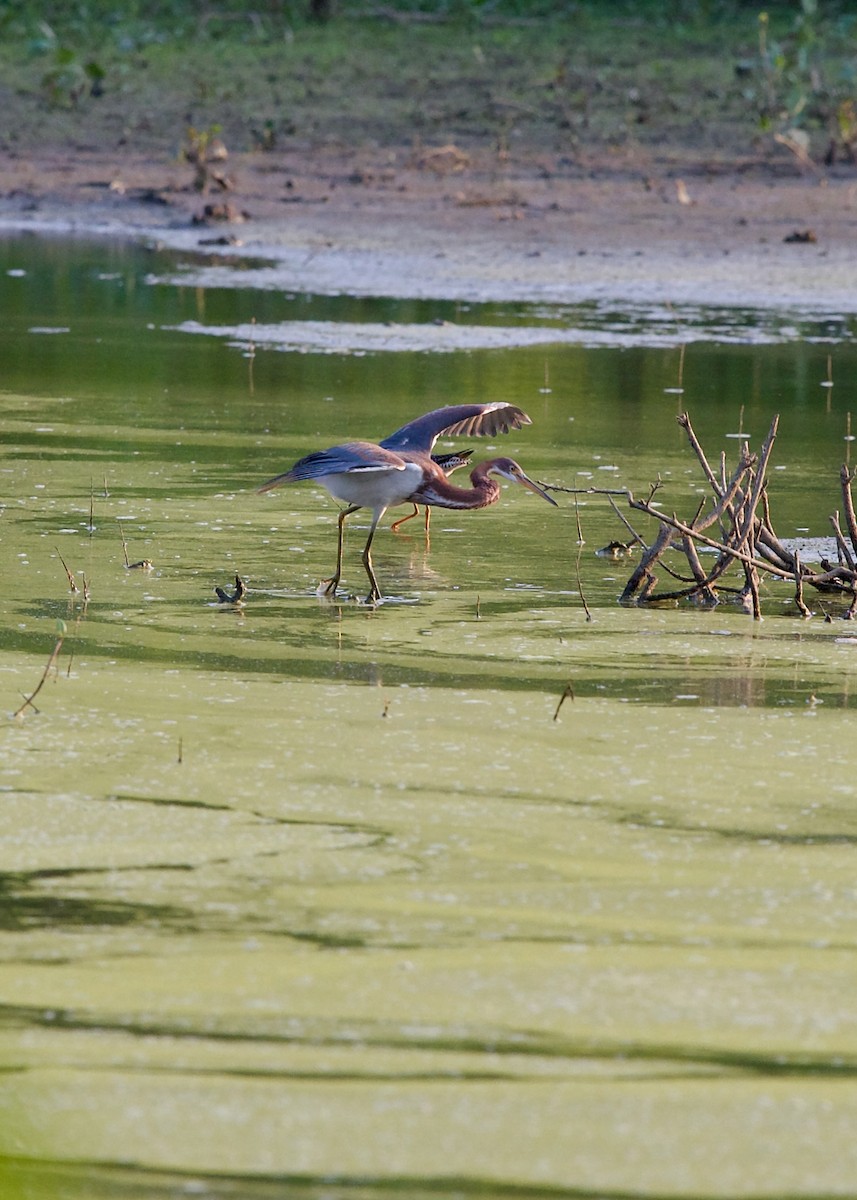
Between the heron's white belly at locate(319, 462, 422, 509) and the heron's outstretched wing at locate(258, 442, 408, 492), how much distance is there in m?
0.07

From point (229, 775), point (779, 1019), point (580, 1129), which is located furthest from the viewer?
point (229, 775)

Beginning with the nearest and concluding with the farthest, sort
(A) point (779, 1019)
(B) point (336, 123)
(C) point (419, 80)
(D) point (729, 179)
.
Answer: (A) point (779, 1019), (D) point (729, 179), (B) point (336, 123), (C) point (419, 80)

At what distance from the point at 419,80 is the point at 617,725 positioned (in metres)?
15.1

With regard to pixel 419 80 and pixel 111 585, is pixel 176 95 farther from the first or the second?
pixel 111 585

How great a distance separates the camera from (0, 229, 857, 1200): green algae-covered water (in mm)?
2609

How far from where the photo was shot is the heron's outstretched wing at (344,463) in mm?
5523

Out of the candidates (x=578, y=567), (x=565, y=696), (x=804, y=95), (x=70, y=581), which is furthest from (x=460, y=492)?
(x=804, y=95)

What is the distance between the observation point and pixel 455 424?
6.38 meters

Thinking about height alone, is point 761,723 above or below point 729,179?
below

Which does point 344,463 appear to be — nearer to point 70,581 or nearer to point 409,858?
point 70,581

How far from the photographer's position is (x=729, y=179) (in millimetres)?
15305

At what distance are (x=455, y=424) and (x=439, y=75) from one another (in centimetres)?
1325

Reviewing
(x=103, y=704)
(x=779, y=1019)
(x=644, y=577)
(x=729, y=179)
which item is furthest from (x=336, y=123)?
(x=779, y=1019)

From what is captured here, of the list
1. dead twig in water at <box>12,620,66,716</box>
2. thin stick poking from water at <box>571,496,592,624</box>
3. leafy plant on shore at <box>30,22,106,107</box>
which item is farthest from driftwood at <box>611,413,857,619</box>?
leafy plant on shore at <box>30,22,106,107</box>
